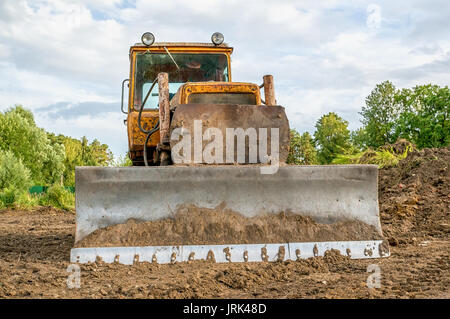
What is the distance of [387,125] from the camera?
88.0ft

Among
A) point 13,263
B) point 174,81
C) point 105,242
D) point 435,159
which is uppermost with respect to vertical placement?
point 174,81

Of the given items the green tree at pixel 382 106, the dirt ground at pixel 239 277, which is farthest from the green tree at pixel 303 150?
the dirt ground at pixel 239 277

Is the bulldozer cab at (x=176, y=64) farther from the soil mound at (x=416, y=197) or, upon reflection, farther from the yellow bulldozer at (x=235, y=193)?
the soil mound at (x=416, y=197)

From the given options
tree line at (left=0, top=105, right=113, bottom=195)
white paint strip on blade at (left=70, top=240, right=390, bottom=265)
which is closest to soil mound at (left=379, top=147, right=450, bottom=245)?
white paint strip on blade at (left=70, top=240, right=390, bottom=265)

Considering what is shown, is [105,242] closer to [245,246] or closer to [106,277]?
[106,277]

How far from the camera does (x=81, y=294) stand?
3.57 metres

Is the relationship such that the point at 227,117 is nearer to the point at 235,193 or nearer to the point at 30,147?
the point at 235,193

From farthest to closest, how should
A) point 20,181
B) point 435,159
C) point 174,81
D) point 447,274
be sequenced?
point 20,181 → point 435,159 → point 174,81 → point 447,274

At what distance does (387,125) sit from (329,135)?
15.5 m

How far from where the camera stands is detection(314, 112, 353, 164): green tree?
40.9 meters

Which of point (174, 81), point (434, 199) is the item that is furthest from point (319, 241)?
point (434, 199)

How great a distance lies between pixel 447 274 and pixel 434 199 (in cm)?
437

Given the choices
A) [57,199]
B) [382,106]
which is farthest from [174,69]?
[382,106]

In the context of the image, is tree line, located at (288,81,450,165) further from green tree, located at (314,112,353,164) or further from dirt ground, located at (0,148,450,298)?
dirt ground, located at (0,148,450,298)
